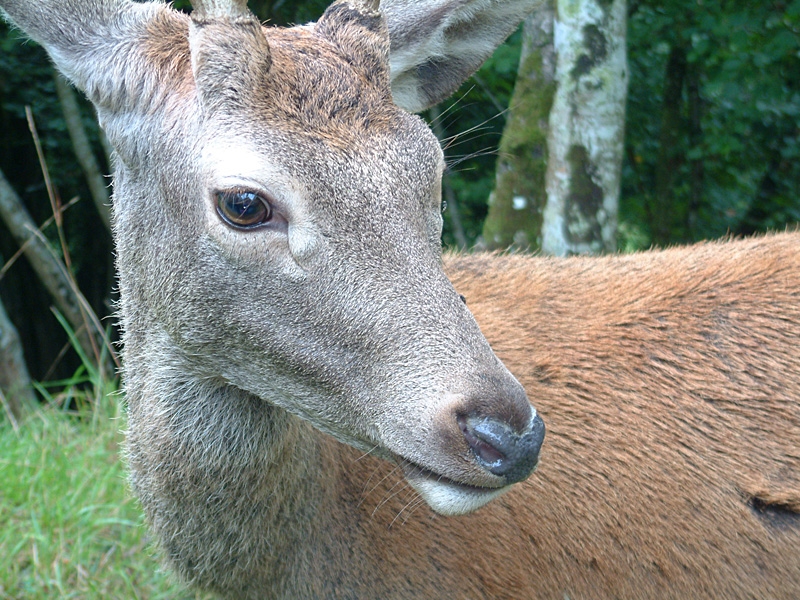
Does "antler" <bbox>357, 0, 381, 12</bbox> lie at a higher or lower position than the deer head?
higher

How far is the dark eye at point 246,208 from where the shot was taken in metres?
2.46

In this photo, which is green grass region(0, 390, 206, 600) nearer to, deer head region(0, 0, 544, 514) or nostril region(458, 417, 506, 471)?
deer head region(0, 0, 544, 514)

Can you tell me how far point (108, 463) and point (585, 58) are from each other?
12.8ft

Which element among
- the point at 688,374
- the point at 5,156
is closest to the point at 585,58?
the point at 688,374

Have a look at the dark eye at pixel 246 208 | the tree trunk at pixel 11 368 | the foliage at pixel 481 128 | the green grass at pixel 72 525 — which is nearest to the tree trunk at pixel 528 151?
the foliage at pixel 481 128

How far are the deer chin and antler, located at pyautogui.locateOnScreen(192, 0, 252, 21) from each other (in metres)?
1.41

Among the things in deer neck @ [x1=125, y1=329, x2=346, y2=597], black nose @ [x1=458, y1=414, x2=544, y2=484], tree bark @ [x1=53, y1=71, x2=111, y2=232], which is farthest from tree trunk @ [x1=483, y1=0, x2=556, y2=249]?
tree bark @ [x1=53, y1=71, x2=111, y2=232]

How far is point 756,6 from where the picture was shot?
8.02 m

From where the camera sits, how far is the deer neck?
9.48ft

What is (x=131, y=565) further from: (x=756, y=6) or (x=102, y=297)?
(x=102, y=297)

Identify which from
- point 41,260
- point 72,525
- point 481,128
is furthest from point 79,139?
point 72,525

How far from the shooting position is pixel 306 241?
2434 mm

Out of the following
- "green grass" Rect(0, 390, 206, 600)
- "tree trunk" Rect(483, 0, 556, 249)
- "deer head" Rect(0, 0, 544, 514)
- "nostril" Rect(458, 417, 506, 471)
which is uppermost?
"deer head" Rect(0, 0, 544, 514)

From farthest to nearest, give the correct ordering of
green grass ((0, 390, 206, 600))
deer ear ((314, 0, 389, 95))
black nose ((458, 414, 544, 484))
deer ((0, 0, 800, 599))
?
green grass ((0, 390, 206, 600))
deer ear ((314, 0, 389, 95))
deer ((0, 0, 800, 599))
black nose ((458, 414, 544, 484))
